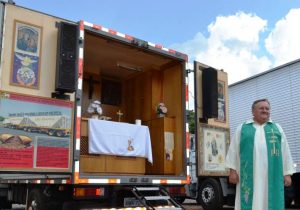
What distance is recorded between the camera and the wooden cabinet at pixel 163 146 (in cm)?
774

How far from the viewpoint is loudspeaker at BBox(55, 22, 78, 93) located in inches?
232

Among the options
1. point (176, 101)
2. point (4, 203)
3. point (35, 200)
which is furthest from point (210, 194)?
point (35, 200)

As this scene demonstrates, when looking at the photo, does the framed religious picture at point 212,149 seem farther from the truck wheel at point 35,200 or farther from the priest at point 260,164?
the priest at point 260,164

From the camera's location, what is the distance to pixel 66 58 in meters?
6.02

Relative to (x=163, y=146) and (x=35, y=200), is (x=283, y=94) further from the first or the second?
(x=35, y=200)

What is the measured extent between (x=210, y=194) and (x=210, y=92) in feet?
11.6

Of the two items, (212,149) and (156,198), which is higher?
(212,149)

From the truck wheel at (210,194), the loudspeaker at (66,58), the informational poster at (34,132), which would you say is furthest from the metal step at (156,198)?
the truck wheel at (210,194)

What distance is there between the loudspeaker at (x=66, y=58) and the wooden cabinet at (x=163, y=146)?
2359 millimetres

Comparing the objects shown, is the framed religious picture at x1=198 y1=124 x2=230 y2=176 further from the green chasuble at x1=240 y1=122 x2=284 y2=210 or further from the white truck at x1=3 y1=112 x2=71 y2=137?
the green chasuble at x1=240 y1=122 x2=284 y2=210

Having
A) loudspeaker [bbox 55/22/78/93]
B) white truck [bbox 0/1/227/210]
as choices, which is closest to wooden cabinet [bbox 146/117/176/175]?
white truck [bbox 0/1/227/210]

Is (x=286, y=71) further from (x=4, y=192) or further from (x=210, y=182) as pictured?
(x=4, y=192)

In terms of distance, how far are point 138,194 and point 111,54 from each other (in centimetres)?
278

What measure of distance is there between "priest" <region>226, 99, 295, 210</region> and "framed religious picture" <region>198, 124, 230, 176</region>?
2946 mm
